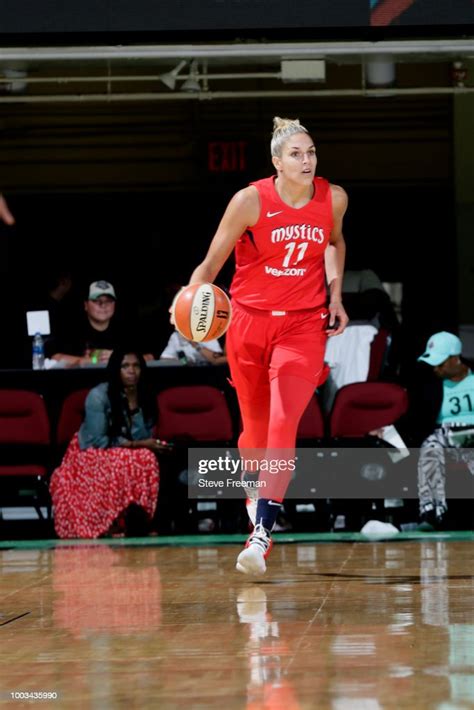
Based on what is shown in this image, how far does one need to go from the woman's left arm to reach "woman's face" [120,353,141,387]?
3685 mm

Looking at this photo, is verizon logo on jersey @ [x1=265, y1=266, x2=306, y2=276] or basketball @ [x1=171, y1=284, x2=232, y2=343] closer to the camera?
basketball @ [x1=171, y1=284, x2=232, y2=343]

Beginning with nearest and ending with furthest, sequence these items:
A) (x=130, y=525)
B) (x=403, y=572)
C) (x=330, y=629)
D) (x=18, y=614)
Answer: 1. (x=330, y=629)
2. (x=18, y=614)
3. (x=403, y=572)
4. (x=130, y=525)

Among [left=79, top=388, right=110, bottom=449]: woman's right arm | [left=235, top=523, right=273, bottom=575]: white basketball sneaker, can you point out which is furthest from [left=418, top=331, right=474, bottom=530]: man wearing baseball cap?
[left=235, top=523, right=273, bottom=575]: white basketball sneaker

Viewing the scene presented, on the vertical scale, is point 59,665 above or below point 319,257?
below

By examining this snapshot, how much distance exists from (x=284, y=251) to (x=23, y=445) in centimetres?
507

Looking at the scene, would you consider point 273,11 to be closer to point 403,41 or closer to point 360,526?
point 403,41

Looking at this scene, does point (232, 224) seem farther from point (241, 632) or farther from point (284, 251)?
point (241, 632)

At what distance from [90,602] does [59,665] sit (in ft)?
4.75

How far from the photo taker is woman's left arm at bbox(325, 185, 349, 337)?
20.2ft

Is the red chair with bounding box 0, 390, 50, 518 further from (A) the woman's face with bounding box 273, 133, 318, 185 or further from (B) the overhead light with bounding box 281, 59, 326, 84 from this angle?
(A) the woman's face with bounding box 273, 133, 318, 185

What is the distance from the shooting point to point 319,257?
622cm

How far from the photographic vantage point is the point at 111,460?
959 cm

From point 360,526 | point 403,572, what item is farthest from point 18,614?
point 360,526

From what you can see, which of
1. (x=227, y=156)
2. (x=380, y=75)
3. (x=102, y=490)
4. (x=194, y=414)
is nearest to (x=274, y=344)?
(x=102, y=490)
